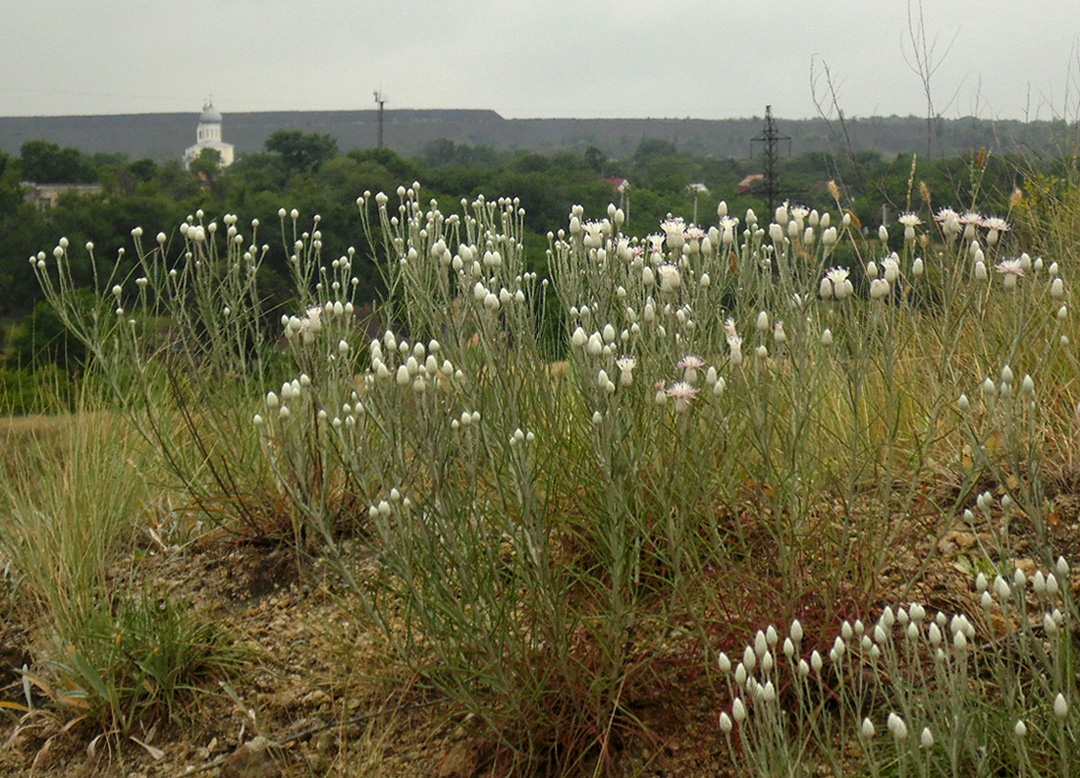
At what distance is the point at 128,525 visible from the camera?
3.77 metres

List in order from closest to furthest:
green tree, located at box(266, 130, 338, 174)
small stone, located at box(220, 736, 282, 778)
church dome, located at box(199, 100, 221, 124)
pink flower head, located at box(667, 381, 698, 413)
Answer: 1. pink flower head, located at box(667, 381, 698, 413)
2. small stone, located at box(220, 736, 282, 778)
3. green tree, located at box(266, 130, 338, 174)
4. church dome, located at box(199, 100, 221, 124)

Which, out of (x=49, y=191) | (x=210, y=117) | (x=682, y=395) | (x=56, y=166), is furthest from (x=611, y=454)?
(x=210, y=117)

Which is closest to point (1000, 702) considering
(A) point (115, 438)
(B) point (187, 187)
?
(A) point (115, 438)

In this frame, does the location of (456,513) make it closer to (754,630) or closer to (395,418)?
(395,418)

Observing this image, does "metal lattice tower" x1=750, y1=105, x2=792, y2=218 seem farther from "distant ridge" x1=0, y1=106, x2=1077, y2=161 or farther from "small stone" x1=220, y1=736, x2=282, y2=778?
"small stone" x1=220, y1=736, x2=282, y2=778

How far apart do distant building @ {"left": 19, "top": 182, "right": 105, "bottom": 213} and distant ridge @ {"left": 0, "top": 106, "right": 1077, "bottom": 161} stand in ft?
11.1

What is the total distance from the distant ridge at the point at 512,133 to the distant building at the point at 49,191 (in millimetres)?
3369

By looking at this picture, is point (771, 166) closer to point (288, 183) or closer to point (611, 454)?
point (288, 183)

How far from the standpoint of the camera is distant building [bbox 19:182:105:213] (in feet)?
74.4

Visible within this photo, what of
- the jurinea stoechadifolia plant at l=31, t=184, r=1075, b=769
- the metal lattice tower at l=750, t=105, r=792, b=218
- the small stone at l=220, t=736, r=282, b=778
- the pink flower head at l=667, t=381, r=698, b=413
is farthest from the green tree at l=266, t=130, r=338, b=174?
the pink flower head at l=667, t=381, r=698, b=413

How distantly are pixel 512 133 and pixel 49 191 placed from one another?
40.0 feet

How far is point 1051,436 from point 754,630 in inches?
60.6

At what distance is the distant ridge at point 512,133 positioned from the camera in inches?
237

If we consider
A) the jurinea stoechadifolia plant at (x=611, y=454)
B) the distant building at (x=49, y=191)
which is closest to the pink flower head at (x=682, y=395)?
the jurinea stoechadifolia plant at (x=611, y=454)
